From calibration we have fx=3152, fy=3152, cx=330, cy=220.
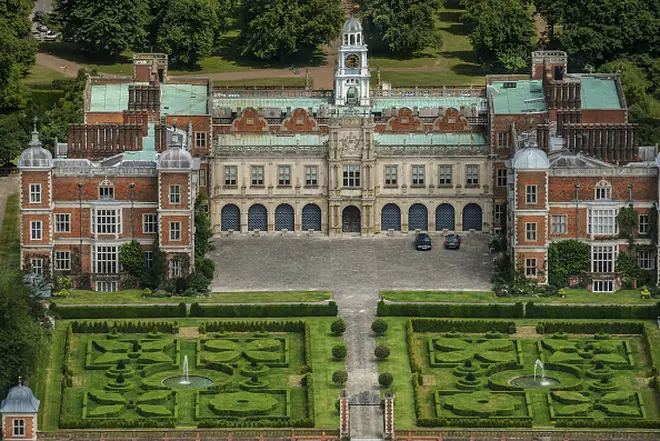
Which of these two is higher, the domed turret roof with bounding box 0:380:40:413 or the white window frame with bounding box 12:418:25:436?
the domed turret roof with bounding box 0:380:40:413

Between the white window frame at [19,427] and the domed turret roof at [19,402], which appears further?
the white window frame at [19,427]

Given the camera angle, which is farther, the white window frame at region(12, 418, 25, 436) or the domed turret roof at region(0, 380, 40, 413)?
the white window frame at region(12, 418, 25, 436)

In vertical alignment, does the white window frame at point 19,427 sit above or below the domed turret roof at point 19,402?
below

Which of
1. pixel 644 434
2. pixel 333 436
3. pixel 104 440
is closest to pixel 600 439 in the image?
pixel 644 434

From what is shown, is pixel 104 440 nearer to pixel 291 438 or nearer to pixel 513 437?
pixel 291 438
